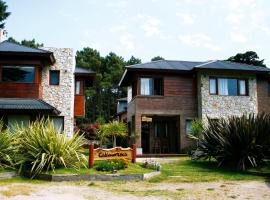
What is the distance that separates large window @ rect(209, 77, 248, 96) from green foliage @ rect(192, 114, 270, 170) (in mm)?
8764

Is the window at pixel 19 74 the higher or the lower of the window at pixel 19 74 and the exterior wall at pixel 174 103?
the higher

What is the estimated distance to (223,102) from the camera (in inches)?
983

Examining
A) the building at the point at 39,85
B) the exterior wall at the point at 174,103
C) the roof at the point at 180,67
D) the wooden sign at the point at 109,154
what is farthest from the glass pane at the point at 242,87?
the wooden sign at the point at 109,154

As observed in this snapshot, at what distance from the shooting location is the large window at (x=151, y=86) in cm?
2423

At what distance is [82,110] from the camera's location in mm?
25422

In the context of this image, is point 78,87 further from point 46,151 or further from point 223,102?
point 46,151

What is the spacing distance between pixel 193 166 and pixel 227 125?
96.8 inches

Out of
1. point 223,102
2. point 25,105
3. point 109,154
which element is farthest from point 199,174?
point 223,102

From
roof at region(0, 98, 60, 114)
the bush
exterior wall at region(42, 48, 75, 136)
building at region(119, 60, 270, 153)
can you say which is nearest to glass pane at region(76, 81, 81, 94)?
exterior wall at region(42, 48, 75, 136)

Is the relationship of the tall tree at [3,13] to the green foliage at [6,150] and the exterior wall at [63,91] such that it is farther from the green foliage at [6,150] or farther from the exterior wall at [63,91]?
the green foliage at [6,150]

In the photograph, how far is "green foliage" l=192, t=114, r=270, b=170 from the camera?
15.2 m

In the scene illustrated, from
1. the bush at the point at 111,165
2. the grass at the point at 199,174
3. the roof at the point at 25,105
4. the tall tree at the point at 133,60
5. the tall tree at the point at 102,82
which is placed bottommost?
the grass at the point at 199,174

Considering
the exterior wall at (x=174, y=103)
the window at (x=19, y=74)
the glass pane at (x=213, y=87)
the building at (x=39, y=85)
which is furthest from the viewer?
the glass pane at (x=213, y=87)

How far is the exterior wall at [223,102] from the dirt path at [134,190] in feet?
40.9
